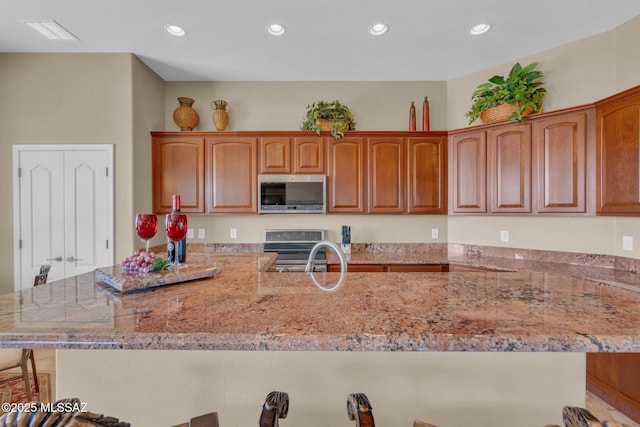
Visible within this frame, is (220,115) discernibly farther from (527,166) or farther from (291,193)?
(527,166)

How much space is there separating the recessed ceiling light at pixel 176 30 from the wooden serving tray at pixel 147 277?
2173mm

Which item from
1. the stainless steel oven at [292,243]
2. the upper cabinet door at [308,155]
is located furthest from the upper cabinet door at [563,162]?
the stainless steel oven at [292,243]

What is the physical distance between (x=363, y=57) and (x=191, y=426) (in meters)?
3.20

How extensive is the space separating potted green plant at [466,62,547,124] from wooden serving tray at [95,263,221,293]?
2879 mm

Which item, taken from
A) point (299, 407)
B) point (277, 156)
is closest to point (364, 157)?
point (277, 156)

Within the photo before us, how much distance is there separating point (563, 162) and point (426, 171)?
1.15m

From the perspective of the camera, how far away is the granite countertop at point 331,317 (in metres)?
0.69

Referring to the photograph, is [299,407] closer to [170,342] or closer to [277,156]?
[170,342]

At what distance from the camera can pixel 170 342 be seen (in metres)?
0.70

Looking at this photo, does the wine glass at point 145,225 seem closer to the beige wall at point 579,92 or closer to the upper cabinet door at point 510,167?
the upper cabinet door at point 510,167

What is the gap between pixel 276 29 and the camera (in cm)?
256

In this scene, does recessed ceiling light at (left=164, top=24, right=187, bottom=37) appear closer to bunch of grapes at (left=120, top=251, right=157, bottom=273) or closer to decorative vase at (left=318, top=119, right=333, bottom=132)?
decorative vase at (left=318, top=119, right=333, bottom=132)

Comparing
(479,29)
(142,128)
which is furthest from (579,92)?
(142,128)

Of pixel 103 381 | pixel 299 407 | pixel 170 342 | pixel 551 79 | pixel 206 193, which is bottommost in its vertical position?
pixel 299 407
